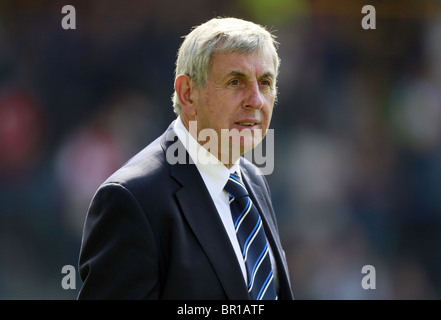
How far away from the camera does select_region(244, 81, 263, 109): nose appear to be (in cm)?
229

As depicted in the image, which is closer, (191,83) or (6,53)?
(191,83)

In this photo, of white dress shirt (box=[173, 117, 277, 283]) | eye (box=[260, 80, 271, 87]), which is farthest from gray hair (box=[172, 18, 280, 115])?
white dress shirt (box=[173, 117, 277, 283])

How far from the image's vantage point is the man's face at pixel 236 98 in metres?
2.27

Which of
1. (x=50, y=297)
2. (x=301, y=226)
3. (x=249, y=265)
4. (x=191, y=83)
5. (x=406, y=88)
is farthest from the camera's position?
(x=406, y=88)

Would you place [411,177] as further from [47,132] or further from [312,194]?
[47,132]

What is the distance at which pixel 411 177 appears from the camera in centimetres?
641

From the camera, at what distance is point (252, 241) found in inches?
89.8

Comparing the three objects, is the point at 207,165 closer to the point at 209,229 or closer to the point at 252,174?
the point at 209,229

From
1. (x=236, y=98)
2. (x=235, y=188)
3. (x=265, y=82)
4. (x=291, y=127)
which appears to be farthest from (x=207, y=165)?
(x=291, y=127)

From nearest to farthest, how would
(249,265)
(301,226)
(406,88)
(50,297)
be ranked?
(249,265) → (50,297) → (301,226) → (406,88)

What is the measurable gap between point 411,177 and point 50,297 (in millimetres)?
3795

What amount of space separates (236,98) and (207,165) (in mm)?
273

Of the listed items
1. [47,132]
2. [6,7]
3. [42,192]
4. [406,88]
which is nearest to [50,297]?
[42,192]

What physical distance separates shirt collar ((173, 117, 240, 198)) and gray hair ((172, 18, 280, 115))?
0.22 metres
